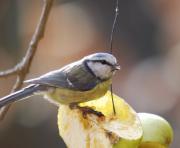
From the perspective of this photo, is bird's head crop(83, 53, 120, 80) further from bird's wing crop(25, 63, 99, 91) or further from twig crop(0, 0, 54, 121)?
twig crop(0, 0, 54, 121)

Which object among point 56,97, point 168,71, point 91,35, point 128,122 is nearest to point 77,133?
point 128,122

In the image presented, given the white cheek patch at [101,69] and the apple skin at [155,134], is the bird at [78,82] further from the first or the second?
the apple skin at [155,134]

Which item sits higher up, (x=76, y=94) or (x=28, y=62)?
(x=28, y=62)

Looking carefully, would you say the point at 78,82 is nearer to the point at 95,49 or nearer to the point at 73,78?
the point at 73,78

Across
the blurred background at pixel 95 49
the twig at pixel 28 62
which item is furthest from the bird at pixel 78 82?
the blurred background at pixel 95 49

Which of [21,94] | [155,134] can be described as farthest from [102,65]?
[155,134]

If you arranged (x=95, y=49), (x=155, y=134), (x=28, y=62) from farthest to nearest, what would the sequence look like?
(x=95, y=49)
(x=28, y=62)
(x=155, y=134)

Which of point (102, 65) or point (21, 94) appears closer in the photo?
point (21, 94)
